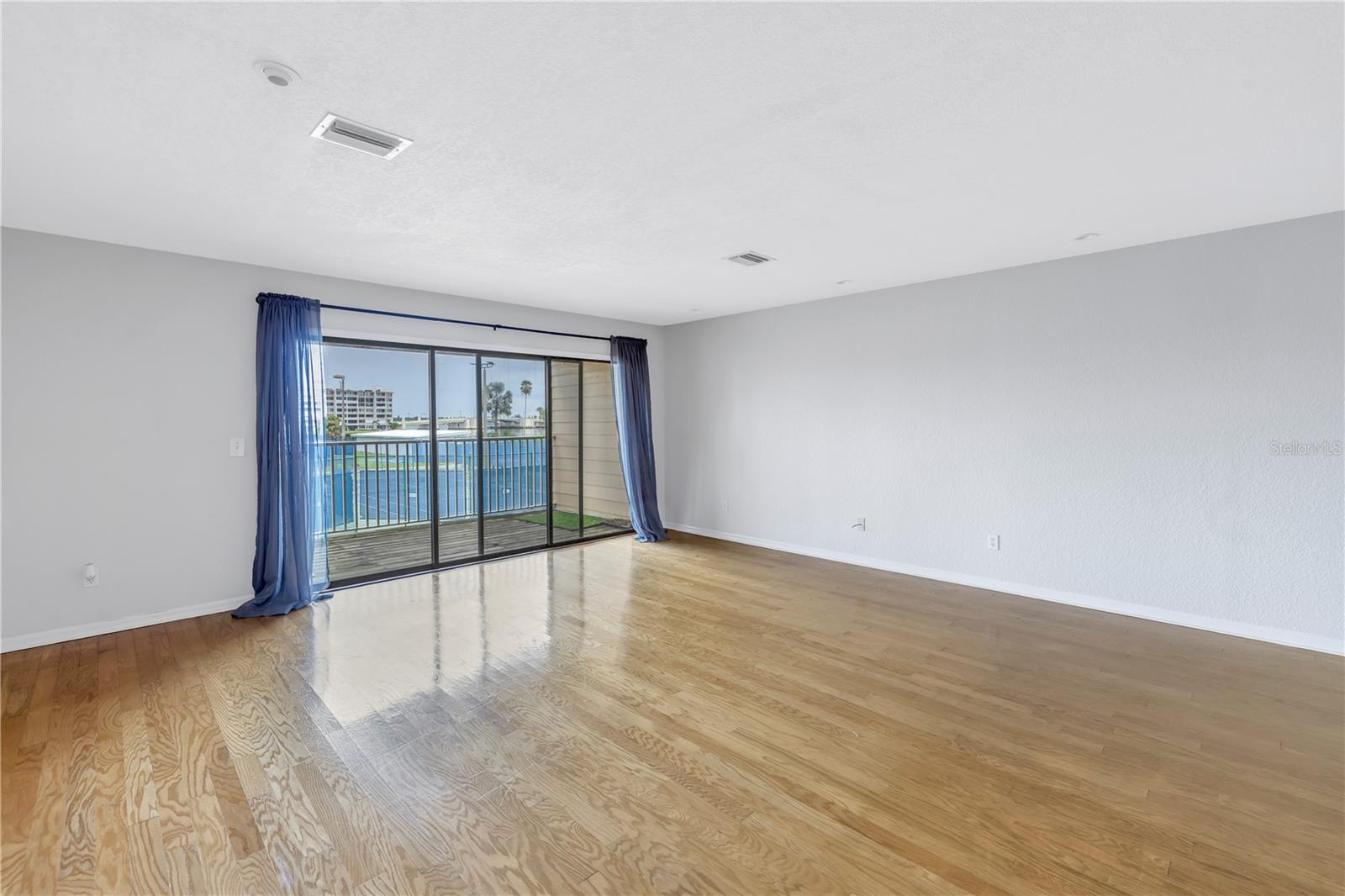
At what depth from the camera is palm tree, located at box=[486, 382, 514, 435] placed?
562 centimetres

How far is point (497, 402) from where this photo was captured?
5.70 meters

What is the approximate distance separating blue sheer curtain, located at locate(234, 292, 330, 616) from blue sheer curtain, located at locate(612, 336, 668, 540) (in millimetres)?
3019

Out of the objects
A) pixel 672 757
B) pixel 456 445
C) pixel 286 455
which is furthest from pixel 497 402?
pixel 672 757

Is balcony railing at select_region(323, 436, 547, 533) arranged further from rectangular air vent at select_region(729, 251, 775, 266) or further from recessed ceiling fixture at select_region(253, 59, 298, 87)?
recessed ceiling fixture at select_region(253, 59, 298, 87)

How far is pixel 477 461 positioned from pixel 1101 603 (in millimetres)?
5192

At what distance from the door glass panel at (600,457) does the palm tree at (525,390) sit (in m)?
0.82

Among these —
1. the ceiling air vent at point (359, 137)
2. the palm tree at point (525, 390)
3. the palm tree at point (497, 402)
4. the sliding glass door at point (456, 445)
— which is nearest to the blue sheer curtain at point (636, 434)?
the palm tree at point (525, 390)

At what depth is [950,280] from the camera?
187 inches

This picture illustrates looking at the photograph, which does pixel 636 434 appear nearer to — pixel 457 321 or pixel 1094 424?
pixel 457 321

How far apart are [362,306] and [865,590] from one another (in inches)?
184

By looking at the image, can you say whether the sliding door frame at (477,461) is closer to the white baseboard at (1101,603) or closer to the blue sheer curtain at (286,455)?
the blue sheer curtain at (286,455)

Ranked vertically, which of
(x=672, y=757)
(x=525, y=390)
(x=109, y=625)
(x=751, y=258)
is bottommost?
(x=672, y=757)

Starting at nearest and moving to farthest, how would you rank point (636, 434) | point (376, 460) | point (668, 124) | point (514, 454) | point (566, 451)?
point (668, 124), point (376, 460), point (514, 454), point (566, 451), point (636, 434)

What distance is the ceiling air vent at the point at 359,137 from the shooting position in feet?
7.15
